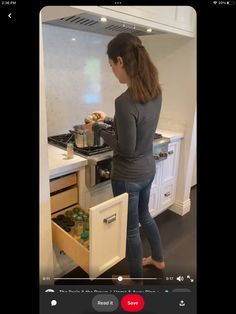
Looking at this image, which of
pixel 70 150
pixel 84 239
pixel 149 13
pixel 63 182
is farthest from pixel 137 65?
pixel 84 239

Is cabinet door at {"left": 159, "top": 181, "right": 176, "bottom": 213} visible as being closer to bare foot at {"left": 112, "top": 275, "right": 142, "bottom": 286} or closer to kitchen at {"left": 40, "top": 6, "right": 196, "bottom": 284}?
kitchen at {"left": 40, "top": 6, "right": 196, "bottom": 284}

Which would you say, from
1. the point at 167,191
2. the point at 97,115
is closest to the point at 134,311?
the point at 167,191

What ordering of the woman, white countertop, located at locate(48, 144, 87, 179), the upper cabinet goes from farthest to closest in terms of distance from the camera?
1. white countertop, located at locate(48, 144, 87, 179)
2. the woman
3. the upper cabinet

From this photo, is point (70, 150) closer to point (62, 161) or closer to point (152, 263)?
point (62, 161)

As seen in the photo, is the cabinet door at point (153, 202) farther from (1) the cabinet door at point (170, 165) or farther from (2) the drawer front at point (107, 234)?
(2) the drawer front at point (107, 234)

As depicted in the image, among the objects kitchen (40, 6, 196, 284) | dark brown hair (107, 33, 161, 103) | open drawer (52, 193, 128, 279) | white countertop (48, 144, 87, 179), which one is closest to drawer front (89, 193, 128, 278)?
open drawer (52, 193, 128, 279)

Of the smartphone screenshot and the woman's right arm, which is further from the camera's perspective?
the woman's right arm

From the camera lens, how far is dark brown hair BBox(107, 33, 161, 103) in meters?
0.62

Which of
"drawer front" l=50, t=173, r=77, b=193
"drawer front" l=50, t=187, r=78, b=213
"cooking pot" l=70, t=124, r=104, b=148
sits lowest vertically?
"drawer front" l=50, t=187, r=78, b=213

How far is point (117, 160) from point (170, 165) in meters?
0.23
